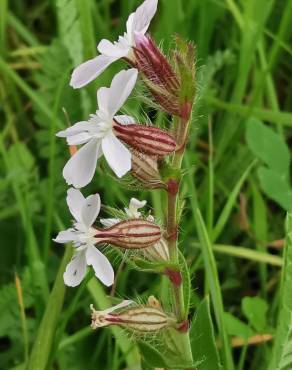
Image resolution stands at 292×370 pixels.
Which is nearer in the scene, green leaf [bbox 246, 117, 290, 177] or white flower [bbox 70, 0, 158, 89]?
white flower [bbox 70, 0, 158, 89]

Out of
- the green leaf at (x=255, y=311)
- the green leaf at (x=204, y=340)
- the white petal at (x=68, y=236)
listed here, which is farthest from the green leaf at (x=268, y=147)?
the white petal at (x=68, y=236)

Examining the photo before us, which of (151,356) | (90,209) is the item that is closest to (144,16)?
(90,209)

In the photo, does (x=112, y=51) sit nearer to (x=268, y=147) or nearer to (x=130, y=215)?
(x=130, y=215)

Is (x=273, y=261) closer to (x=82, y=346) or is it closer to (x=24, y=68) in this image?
(x=82, y=346)

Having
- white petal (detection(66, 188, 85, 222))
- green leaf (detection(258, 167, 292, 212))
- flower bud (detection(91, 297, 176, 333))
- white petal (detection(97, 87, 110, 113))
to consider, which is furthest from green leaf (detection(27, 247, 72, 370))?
green leaf (detection(258, 167, 292, 212))

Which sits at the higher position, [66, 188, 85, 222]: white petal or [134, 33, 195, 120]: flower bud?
[134, 33, 195, 120]: flower bud

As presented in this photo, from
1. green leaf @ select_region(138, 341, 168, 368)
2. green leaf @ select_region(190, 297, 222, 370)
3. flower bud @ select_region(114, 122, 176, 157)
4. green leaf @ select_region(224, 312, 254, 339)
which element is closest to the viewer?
flower bud @ select_region(114, 122, 176, 157)

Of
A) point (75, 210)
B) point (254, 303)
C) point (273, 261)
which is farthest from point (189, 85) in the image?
point (273, 261)

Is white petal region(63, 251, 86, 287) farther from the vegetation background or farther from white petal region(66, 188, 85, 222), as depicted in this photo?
the vegetation background
